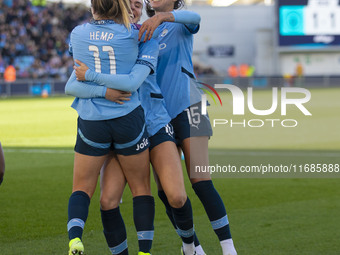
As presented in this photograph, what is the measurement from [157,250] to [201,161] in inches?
40.2

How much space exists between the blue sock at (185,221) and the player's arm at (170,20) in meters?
1.20

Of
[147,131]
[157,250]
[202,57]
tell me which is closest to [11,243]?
[157,250]

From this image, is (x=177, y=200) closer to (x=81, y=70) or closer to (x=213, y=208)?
(x=213, y=208)

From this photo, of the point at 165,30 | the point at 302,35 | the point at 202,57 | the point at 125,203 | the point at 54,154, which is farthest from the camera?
the point at 202,57

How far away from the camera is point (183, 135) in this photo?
183 inches

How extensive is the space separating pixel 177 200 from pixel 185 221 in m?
0.28

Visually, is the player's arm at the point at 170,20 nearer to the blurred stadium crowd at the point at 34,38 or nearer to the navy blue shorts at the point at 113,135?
the navy blue shorts at the point at 113,135

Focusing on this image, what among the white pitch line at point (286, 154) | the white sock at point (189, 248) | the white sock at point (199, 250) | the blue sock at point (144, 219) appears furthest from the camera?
the white pitch line at point (286, 154)

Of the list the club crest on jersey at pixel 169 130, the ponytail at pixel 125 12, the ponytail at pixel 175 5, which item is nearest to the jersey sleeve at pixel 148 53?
the ponytail at pixel 125 12

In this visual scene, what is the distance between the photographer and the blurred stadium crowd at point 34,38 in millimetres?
37875

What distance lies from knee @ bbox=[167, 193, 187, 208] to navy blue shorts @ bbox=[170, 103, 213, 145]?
456 mm

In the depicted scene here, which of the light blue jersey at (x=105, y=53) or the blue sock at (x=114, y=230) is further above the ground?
the light blue jersey at (x=105, y=53)

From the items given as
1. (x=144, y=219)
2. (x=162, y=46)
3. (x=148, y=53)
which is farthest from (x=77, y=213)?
(x=162, y=46)

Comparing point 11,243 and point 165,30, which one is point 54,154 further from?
point 165,30
